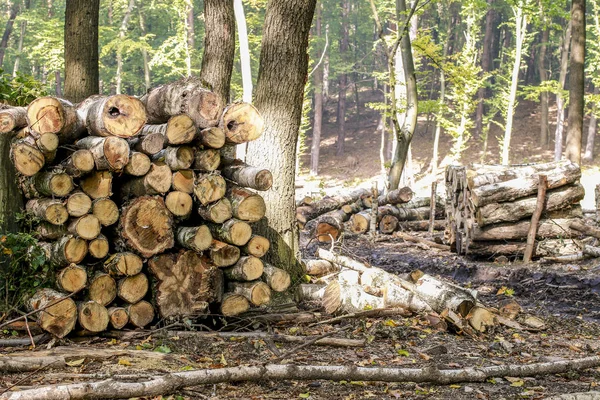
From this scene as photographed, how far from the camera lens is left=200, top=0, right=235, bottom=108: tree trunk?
8688 millimetres

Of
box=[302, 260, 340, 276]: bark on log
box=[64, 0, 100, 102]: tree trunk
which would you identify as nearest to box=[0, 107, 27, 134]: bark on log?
box=[64, 0, 100, 102]: tree trunk

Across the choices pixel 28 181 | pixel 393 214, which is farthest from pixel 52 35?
pixel 28 181

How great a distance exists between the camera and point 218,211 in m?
5.88

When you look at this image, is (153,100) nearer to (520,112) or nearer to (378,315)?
(378,315)

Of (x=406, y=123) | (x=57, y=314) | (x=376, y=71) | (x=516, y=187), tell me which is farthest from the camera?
(x=376, y=71)

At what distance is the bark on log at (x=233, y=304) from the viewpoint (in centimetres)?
603

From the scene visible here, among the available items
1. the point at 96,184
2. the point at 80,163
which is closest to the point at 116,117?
the point at 80,163

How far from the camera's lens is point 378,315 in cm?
663

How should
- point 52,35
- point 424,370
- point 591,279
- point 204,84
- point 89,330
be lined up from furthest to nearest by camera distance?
point 52,35
point 591,279
point 204,84
point 89,330
point 424,370

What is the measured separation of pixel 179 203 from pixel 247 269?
0.93 m

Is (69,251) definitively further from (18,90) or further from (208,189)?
(18,90)

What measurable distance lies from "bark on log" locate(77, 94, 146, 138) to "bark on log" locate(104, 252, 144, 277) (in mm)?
1115

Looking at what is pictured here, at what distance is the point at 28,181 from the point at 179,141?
5.65 ft

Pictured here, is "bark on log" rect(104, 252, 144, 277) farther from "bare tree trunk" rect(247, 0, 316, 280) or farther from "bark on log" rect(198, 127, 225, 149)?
"bare tree trunk" rect(247, 0, 316, 280)
